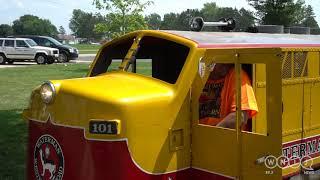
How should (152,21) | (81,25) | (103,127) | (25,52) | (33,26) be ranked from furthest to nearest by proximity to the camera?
(81,25) < (33,26) < (152,21) < (25,52) < (103,127)

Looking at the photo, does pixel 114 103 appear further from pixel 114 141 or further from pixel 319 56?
pixel 319 56

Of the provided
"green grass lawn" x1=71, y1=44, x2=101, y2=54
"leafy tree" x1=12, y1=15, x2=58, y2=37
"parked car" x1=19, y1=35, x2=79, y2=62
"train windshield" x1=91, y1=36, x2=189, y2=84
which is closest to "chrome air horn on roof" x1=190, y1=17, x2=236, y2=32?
"train windshield" x1=91, y1=36, x2=189, y2=84

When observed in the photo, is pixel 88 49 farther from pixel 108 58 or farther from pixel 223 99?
pixel 223 99

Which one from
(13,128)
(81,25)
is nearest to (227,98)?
(13,128)

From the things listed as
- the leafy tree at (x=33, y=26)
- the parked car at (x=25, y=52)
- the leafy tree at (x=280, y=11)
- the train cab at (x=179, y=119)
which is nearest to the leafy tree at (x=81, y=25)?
the leafy tree at (x=33, y=26)

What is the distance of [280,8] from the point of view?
35.1 metres

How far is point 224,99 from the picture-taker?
4.27 m

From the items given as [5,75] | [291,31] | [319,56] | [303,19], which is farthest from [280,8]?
[319,56]

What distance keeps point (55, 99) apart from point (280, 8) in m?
32.8

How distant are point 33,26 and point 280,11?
9774 centimetres

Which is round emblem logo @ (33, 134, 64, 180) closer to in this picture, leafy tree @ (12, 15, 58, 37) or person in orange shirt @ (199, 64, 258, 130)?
person in orange shirt @ (199, 64, 258, 130)

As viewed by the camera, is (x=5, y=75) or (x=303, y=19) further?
(x=303, y=19)

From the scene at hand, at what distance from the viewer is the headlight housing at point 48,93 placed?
4105 mm

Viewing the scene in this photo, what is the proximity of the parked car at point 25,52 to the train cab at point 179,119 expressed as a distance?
93.9ft
